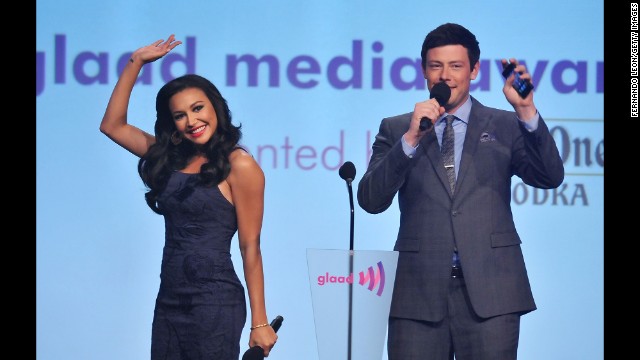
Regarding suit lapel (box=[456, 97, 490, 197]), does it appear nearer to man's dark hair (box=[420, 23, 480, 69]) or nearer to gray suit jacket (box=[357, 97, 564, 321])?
gray suit jacket (box=[357, 97, 564, 321])

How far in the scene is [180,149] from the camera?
3.55m

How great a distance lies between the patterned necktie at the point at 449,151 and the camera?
134 inches

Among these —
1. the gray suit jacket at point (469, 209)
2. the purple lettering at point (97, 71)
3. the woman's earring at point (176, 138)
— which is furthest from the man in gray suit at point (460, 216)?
the purple lettering at point (97, 71)

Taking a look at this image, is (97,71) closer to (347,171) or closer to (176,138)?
(176,138)

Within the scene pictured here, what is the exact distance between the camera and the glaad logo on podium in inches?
127

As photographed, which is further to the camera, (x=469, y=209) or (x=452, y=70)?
(x=452, y=70)

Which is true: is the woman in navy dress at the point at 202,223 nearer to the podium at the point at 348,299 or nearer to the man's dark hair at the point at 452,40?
the podium at the point at 348,299

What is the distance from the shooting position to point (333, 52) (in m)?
4.62

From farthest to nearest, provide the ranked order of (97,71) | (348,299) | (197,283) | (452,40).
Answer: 1. (97,71)
2. (452,40)
3. (197,283)
4. (348,299)

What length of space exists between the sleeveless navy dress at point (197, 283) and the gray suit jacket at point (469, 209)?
521 millimetres

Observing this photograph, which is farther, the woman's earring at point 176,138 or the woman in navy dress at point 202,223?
the woman's earring at point 176,138

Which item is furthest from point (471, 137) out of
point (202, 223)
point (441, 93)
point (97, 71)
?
point (97, 71)

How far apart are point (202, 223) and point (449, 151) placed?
89 cm
